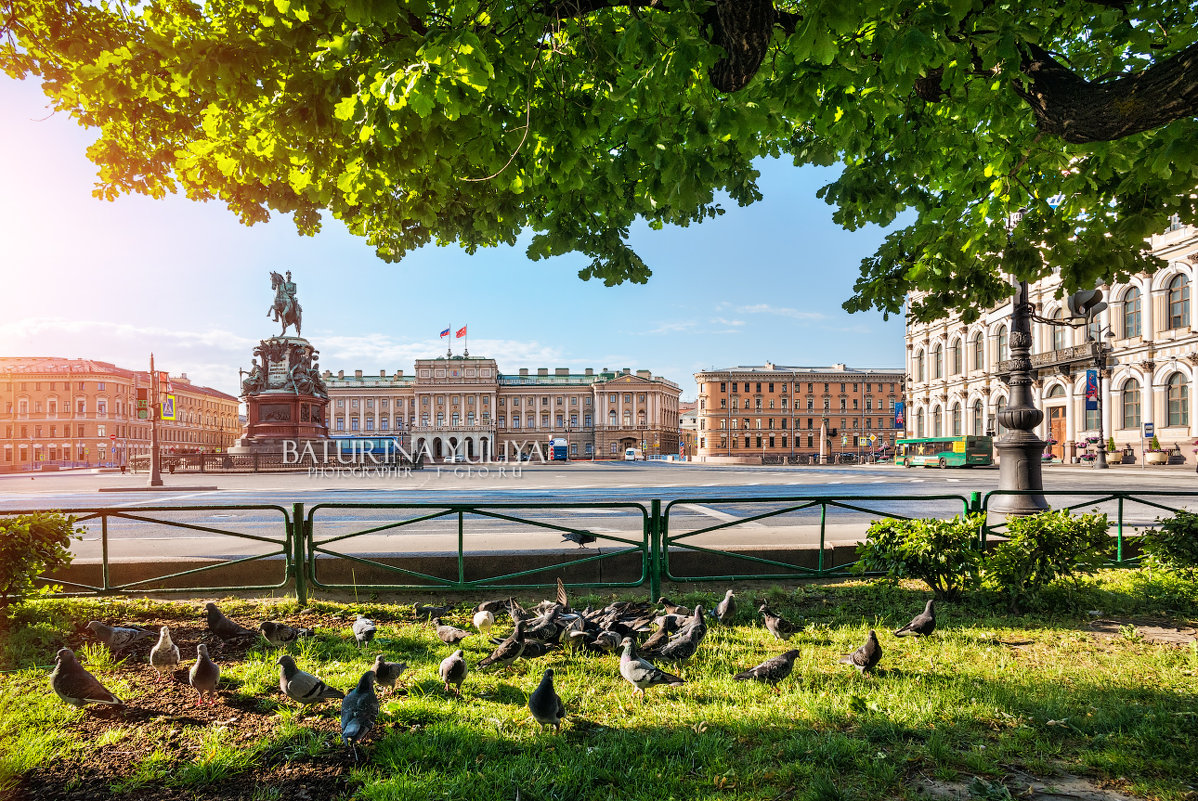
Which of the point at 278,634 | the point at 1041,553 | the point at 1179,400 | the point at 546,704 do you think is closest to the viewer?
the point at 546,704

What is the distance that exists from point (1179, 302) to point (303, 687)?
162ft

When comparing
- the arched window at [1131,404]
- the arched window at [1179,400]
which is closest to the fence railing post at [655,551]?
the arched window at [1179,400]

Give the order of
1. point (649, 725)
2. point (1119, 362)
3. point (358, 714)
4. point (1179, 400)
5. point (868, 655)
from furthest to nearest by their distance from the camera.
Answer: point (1119, 362) < point (1179, 400) < point (868, 655) < point (649, 725) < point (358, 714)

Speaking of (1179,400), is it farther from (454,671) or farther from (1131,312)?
A: (454,671)

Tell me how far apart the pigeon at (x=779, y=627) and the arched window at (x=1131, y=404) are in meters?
46.7

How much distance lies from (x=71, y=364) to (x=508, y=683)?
115926 millimetres

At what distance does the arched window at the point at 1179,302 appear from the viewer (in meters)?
35.3

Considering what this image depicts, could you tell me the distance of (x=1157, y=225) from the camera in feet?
16.6

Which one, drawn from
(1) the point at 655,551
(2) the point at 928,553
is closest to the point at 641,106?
(1) the point at 655,551

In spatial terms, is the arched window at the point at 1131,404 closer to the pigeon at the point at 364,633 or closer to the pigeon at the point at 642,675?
the pigeon at the point at 642,675

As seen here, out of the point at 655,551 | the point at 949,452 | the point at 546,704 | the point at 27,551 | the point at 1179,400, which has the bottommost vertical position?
the point at 949,452

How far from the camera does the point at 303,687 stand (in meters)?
3.48

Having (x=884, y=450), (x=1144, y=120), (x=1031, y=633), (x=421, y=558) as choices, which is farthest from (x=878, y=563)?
(x=884, y=450)

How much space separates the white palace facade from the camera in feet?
115
